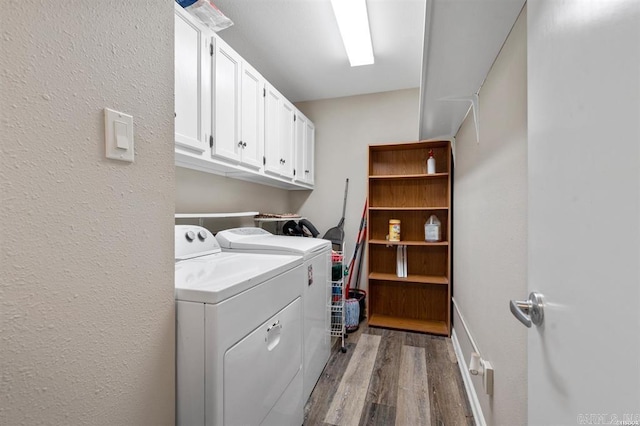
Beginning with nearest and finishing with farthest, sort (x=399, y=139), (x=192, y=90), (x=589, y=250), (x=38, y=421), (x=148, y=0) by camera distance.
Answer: (x=589, y=250)
(x=38, y=421)
(x=148, y=0)
(x=192, y=90)
(x=399, y=139)

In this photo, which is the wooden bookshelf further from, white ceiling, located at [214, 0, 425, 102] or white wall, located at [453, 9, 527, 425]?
white wall, located at [453, 9, 527, 425]

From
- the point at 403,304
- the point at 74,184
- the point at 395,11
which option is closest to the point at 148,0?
the point at 74,184

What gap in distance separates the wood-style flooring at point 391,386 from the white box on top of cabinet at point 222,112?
5.07 feet

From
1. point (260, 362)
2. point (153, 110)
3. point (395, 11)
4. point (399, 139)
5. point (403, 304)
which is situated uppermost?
point (395, 11)

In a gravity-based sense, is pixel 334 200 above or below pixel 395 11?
below

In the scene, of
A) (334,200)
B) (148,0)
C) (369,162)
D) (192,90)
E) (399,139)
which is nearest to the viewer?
(148,0)

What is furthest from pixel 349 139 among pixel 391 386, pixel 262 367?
pixel 262 367

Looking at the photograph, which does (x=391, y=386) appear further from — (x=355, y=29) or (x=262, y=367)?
(x=355, y=29)

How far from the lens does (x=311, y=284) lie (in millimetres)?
1640

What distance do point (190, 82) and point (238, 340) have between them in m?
1.27

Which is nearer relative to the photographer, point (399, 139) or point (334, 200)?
point (399, 139)

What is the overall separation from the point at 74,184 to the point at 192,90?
1.04 meters

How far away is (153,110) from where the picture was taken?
0.75m

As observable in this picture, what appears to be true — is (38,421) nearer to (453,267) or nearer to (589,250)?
(589,250)
